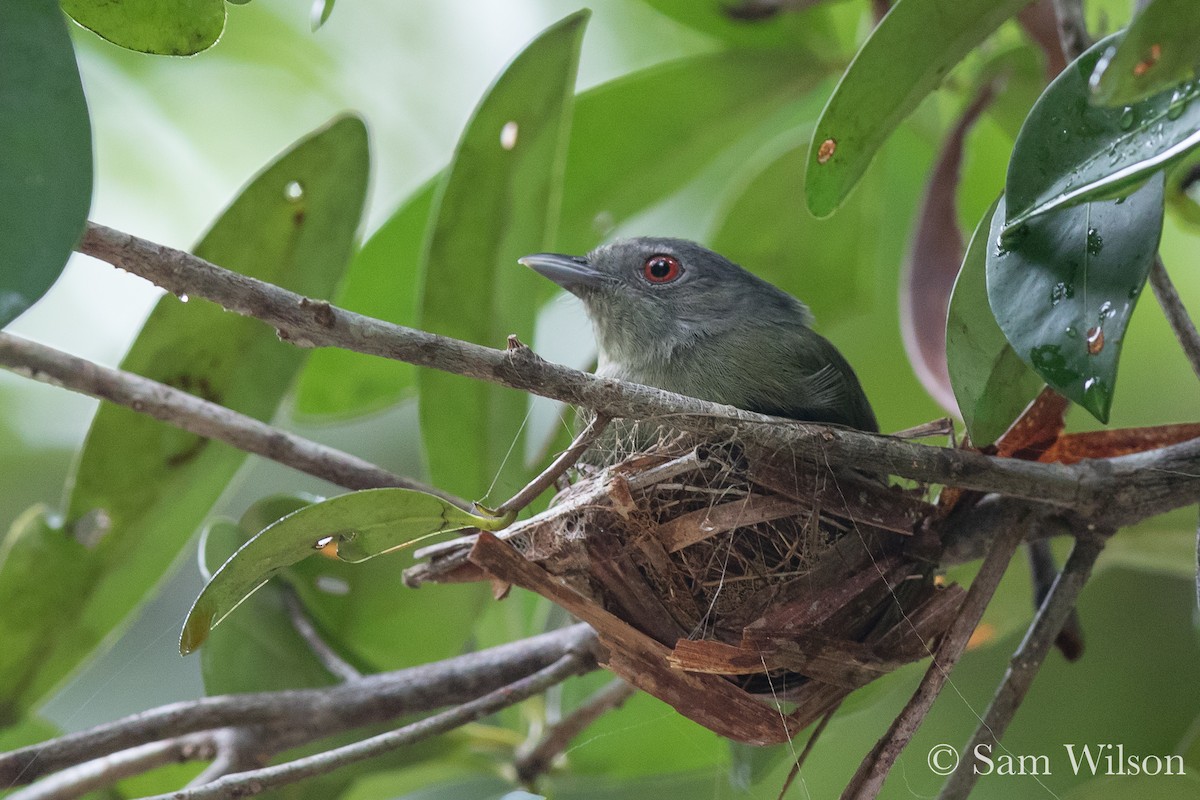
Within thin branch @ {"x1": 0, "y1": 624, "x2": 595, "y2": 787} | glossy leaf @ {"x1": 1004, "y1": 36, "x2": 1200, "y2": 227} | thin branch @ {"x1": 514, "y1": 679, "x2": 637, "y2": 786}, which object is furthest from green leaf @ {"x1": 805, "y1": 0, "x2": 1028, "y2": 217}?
thin branch @ {"x1": 514, "y1": 679, "x2": 637, "y2": 786}

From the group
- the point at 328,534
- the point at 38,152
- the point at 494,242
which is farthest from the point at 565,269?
the point at 38,152

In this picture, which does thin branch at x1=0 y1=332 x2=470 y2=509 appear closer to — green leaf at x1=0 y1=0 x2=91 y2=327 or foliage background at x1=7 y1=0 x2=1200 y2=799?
foliage background at x1=7 y1=0 x2=1200 y2=799

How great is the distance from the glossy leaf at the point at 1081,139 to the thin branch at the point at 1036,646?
0.69 metres

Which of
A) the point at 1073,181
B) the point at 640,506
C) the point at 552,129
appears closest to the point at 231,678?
the point at 640,506

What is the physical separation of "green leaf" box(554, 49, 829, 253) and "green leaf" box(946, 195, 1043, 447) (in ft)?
4.86

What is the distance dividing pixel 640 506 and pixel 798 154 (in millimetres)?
1652

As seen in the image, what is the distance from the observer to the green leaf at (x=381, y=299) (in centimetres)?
281

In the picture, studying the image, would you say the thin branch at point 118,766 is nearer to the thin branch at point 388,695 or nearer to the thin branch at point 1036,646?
the thin branch at point 388,695

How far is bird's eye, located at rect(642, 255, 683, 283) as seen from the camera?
2.73 m

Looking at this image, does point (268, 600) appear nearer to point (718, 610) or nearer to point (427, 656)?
point (427, 656)

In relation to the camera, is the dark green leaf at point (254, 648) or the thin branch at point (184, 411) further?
the dark green leaf at point (254, 648)

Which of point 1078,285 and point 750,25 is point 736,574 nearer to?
point 1078,285

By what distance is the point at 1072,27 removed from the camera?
2.01m

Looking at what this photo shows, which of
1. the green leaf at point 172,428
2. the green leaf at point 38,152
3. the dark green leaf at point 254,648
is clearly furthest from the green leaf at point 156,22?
the dark green leaf at point 254,648
